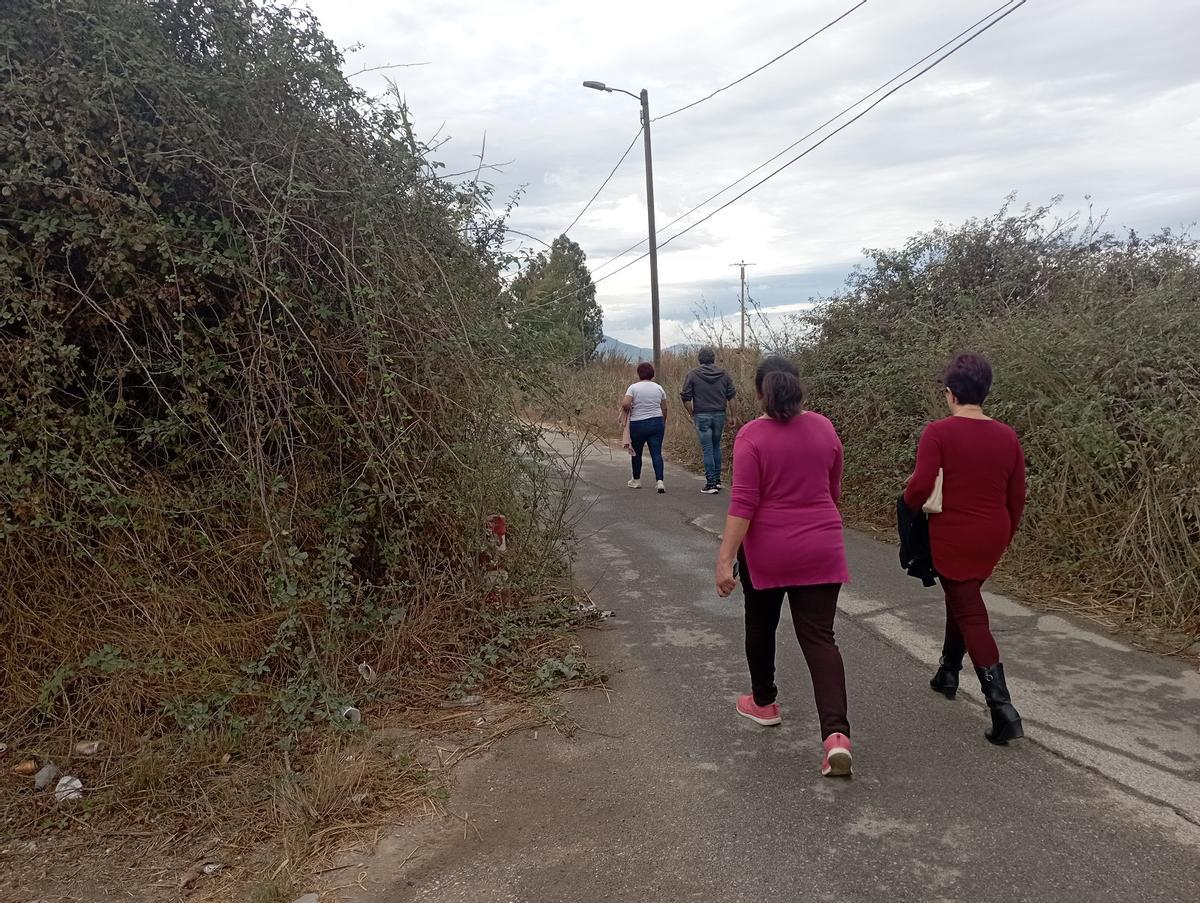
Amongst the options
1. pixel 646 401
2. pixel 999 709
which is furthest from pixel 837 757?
pixel 646 401

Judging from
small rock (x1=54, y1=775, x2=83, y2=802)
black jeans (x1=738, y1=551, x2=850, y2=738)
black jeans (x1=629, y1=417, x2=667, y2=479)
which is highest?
black jeans (x1=629, y1=417, x2=667, y2=479)

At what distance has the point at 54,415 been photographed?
Answer: 382 cm

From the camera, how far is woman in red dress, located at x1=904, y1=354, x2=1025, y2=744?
3.42m

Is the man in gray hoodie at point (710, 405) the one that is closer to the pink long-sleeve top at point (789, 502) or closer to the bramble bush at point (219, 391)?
the bramble bush at point (219, 391)

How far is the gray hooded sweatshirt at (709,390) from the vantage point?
9.65 metres

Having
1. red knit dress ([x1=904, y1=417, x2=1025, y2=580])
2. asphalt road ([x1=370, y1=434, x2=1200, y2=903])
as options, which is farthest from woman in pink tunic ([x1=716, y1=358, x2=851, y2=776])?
red knit dress ([x1=904, y1=417, x2=1025, y2=580])

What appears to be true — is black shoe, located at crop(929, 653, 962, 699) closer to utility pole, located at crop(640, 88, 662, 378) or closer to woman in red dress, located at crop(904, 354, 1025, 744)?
woman in red dress, located at crop(904, 354, 1025, 744)

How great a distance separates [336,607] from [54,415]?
1.63 meters

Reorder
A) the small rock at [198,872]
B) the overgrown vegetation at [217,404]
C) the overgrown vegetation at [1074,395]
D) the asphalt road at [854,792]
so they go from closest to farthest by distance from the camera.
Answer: the asphalt road at [854,792], the small rock at [198,872], the overgrown vegetation at [217,404], the overgrown vegetation at [1074,395]

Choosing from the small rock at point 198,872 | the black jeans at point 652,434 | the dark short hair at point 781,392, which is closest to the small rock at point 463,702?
the small rock at point 198,872

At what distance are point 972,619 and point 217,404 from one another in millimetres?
3892

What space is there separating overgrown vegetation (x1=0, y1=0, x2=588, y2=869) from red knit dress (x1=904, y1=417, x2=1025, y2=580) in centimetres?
216

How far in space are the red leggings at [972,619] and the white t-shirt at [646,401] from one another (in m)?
6.23

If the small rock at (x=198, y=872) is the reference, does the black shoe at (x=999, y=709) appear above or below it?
above
